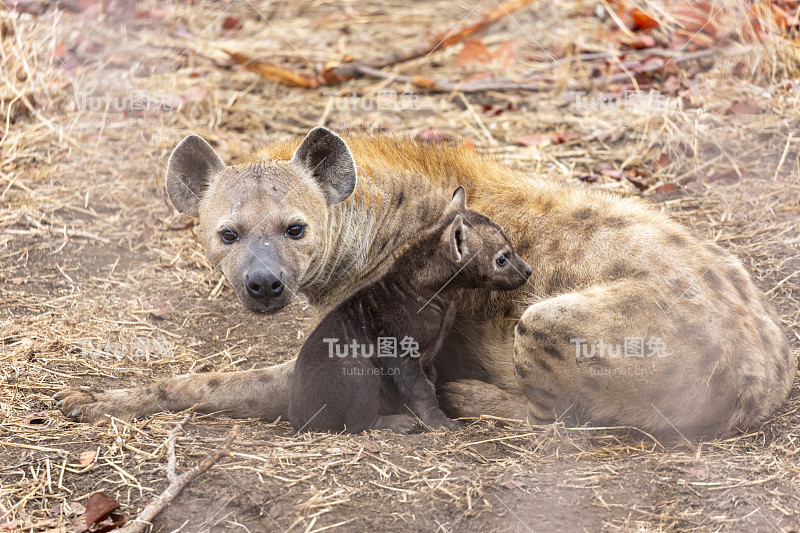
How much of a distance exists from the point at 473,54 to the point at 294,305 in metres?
3.88

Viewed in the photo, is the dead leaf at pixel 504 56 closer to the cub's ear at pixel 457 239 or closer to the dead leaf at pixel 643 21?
the dead leaf at pixel 643 21

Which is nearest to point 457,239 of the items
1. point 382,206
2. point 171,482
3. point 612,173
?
point 382,206

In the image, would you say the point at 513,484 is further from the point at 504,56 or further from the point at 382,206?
the point at 504,56

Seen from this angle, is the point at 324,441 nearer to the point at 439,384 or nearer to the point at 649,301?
the point at 439,384

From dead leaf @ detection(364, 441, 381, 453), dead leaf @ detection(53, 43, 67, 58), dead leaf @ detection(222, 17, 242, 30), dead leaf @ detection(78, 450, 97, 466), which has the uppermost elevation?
dead leaf @ detection(53, 43, 67, 58)

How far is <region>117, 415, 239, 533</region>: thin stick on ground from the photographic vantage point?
9.50 ft

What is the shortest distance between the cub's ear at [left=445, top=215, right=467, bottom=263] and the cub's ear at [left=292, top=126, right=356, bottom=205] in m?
0.55

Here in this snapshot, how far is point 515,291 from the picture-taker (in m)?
4.07

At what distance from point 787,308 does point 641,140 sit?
83.9 inches

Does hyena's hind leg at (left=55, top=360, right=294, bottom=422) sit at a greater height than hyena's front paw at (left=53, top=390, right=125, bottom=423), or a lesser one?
lesser

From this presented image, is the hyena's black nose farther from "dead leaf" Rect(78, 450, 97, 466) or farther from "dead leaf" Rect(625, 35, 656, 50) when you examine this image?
"dead leaf" Rect(625, 35, 656, 50)

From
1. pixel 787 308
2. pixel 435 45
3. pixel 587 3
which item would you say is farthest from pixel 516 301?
pixel 587 3

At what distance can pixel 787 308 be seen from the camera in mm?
4684

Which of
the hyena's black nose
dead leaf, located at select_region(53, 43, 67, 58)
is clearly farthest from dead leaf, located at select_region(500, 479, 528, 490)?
dead leaf, located at select_region(53, 43, 67, 58)
